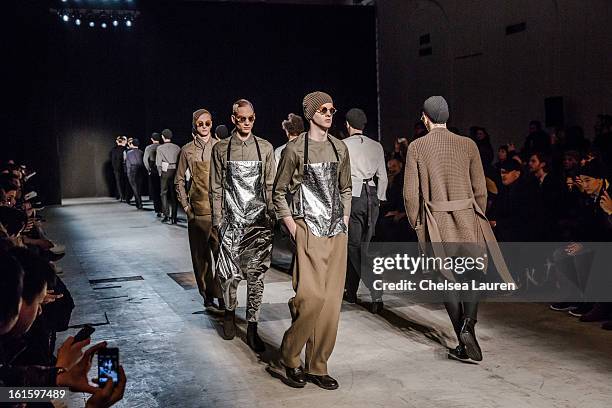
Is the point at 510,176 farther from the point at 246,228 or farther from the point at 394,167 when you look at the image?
the point at 246,228

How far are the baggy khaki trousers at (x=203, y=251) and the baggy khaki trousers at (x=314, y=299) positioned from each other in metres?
1.67

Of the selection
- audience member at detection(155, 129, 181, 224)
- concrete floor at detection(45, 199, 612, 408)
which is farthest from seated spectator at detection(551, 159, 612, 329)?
audience member at detection(155, 129, 181, 224)

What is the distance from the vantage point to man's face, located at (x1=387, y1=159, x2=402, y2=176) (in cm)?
642

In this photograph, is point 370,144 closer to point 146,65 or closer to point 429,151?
point 429,151

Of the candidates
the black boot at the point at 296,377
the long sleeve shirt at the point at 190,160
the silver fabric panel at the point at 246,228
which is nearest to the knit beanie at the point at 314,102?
the silver fabric panel at the point at 246,228

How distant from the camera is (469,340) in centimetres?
361

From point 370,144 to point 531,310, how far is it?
4.89 feet

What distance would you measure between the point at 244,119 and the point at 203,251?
4.30 feet

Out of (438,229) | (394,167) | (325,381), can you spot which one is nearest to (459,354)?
(438,229)

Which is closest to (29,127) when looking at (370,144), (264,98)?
(264,98)

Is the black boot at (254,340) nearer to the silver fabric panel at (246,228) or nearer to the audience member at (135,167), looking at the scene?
the silver fabric panel at (246,228)

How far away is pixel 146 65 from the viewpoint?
49.0 ft

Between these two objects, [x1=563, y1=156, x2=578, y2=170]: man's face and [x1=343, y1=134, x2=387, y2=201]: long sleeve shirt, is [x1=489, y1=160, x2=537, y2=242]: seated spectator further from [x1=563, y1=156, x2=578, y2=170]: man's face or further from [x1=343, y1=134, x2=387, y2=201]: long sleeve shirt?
[x1=343, y1=134, x2=387, y2=201]: long sleeve shirt

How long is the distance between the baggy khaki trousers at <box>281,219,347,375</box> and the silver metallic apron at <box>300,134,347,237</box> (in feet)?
0.15
